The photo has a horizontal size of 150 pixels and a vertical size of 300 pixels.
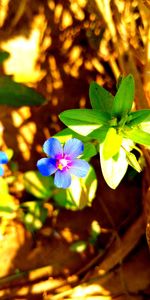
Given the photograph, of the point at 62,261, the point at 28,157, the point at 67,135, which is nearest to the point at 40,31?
the point at 28,157

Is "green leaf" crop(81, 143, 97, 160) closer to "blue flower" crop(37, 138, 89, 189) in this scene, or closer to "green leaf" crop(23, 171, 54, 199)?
"blue flower" crop(37, 138, 89, 189)

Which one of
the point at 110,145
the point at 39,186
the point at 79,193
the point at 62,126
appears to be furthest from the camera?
the point at 62,126

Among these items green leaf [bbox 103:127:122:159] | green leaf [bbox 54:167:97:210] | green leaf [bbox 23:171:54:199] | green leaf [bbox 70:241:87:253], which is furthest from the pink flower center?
green leaf [bbox 70:241:87:253]

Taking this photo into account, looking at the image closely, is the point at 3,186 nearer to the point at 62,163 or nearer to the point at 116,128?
the point at 62,163

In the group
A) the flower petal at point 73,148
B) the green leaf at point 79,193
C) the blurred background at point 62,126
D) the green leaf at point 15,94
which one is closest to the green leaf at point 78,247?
the blurred background at point 62,126

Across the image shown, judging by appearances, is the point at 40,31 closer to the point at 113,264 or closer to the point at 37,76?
the point at 37,76

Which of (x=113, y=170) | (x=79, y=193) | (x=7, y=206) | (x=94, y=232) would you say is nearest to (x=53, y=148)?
(x=113, y=170)

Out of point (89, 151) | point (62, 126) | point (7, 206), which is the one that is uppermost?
point (62, 126)
